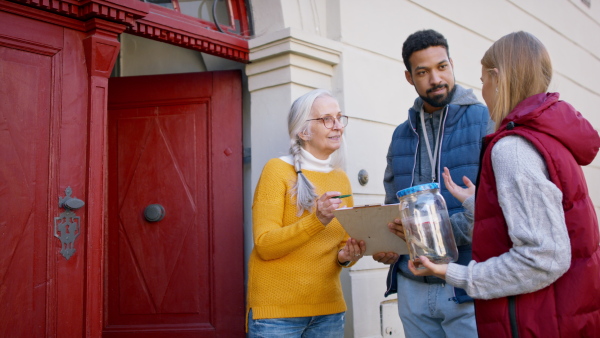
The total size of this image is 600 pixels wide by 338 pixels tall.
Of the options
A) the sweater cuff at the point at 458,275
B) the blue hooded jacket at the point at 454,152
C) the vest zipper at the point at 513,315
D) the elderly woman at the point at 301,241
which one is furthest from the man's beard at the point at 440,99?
the vest zipper at the point at 513,315

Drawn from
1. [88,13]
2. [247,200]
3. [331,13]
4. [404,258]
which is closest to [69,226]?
[88,13]

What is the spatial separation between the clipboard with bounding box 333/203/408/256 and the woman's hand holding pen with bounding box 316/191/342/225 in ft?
0.40

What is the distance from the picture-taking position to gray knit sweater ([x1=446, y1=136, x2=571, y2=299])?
1.42 metres

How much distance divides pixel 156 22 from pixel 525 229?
2221 millimetres

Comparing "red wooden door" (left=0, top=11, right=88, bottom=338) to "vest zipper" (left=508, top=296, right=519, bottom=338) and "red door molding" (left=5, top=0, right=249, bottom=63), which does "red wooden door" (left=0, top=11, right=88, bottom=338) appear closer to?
"red door molding" (left=5, top=0, right=249, bottom=63)

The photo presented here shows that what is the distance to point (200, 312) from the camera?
3.31 m

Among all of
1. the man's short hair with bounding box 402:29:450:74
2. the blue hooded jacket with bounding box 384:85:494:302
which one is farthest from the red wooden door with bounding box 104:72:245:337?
the man's short hair with bounding box 402:29:450:74

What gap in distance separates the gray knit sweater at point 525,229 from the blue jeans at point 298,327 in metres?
1.04

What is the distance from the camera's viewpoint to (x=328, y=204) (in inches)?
89.0

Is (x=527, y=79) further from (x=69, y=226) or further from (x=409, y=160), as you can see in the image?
(x=69, y=226)

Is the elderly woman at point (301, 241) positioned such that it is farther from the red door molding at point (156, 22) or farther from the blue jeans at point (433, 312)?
the red door molding at point (156, 22)

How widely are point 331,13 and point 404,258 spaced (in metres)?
1.87

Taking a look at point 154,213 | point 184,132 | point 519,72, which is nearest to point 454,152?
point 519,72

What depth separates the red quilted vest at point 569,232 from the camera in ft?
4.71
